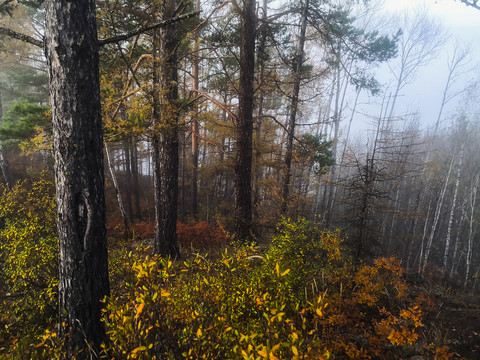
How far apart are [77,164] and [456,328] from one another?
860 centimetres

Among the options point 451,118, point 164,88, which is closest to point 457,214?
point 451,118

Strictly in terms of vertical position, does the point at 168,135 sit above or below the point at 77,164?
above

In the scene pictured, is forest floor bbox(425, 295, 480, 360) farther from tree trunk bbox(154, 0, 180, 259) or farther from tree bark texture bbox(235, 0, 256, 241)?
tree trunk bbox(154, 0, 180, 259)

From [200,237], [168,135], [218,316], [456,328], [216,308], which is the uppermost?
[168,135]

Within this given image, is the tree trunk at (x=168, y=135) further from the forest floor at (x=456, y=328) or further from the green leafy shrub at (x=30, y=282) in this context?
the forest floor at (x=456, y=328)

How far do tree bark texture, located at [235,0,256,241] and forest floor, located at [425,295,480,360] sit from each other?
4642 mm

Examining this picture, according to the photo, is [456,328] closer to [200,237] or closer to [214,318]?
[214,318]

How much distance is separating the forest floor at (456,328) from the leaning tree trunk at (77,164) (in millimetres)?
5472

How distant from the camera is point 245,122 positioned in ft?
21.2

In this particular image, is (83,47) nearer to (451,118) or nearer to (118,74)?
(118,74)

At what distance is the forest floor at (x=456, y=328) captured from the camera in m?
4.50

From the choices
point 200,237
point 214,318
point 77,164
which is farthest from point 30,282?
point 200,237

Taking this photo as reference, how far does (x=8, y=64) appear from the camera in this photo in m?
13.8

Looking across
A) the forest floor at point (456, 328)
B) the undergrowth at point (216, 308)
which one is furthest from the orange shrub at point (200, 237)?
the forest floor at point (456, 328)
